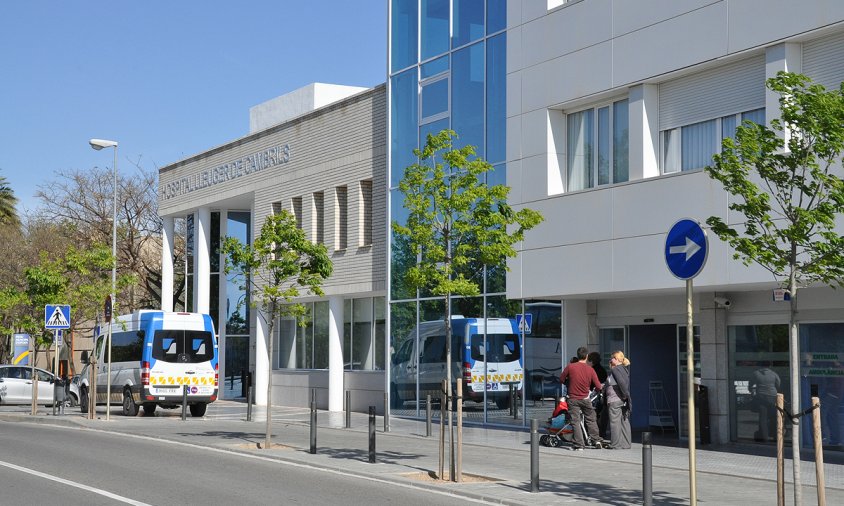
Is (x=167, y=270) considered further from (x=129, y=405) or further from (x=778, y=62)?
(x=778, y=62)

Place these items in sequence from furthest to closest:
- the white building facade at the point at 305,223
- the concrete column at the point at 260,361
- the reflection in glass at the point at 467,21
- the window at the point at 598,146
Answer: the concrete column at the point at 260,361 → the white building facade at the point at 305,223 → the reflection in glass at the point at 467,21 → the window at the point at 598,146

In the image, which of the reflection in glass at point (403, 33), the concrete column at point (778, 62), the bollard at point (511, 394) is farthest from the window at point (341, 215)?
the concrete column at point (778, 62)

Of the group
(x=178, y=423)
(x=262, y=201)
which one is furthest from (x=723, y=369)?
(x=262, y=201)

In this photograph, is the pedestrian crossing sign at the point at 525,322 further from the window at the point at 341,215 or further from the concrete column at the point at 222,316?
the concrete column at the point at 222,316

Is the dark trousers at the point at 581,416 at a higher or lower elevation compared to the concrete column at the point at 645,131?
lower

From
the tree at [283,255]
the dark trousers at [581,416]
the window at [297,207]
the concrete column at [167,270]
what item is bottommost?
the dark trousers at [581,416]

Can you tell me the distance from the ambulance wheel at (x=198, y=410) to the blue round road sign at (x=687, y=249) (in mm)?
21967

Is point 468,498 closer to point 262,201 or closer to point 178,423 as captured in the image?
point 178,423

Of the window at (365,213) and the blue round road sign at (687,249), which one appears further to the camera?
the window at (365,213)

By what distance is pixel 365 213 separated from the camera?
31938 mm

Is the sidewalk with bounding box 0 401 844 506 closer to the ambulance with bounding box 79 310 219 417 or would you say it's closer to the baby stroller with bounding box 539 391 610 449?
the baby stroller with bounding box 539 391 610 449

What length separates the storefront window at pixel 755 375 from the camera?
63.9 ft

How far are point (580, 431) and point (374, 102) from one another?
45.6ft

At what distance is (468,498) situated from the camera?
13.2 metres
